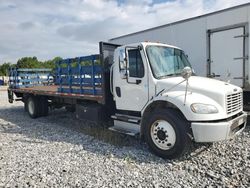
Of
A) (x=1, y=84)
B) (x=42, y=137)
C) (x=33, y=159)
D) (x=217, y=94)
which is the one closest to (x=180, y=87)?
(x=217, y=94)

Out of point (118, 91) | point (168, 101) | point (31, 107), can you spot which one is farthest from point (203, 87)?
point (31, 107)

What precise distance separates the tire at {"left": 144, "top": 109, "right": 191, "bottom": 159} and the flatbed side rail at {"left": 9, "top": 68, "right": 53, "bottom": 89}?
7721mm

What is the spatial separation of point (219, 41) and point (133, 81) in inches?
149

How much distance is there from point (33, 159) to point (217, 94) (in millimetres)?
3716

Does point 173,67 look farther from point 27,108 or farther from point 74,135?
point 27,108

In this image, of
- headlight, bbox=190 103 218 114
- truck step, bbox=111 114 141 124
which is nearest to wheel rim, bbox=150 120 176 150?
headlight, bbox=190 103 218 114

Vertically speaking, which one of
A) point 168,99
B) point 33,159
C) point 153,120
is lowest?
point 33,159

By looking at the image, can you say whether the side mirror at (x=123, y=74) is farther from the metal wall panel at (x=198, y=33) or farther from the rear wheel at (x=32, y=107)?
the rear wheel at (x=32, y=107)

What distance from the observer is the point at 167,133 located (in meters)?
4.91

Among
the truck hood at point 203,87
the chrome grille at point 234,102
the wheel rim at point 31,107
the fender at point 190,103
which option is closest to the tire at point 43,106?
the wheel rim at point 31,107

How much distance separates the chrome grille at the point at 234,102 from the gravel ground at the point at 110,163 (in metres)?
0.86

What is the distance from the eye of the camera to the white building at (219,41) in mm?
7332

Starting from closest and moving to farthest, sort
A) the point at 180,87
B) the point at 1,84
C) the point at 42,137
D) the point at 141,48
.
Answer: the point at 180,87 < the point at 141,48 < the point at 42,137 < the point at 1,84

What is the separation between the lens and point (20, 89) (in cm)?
1077
